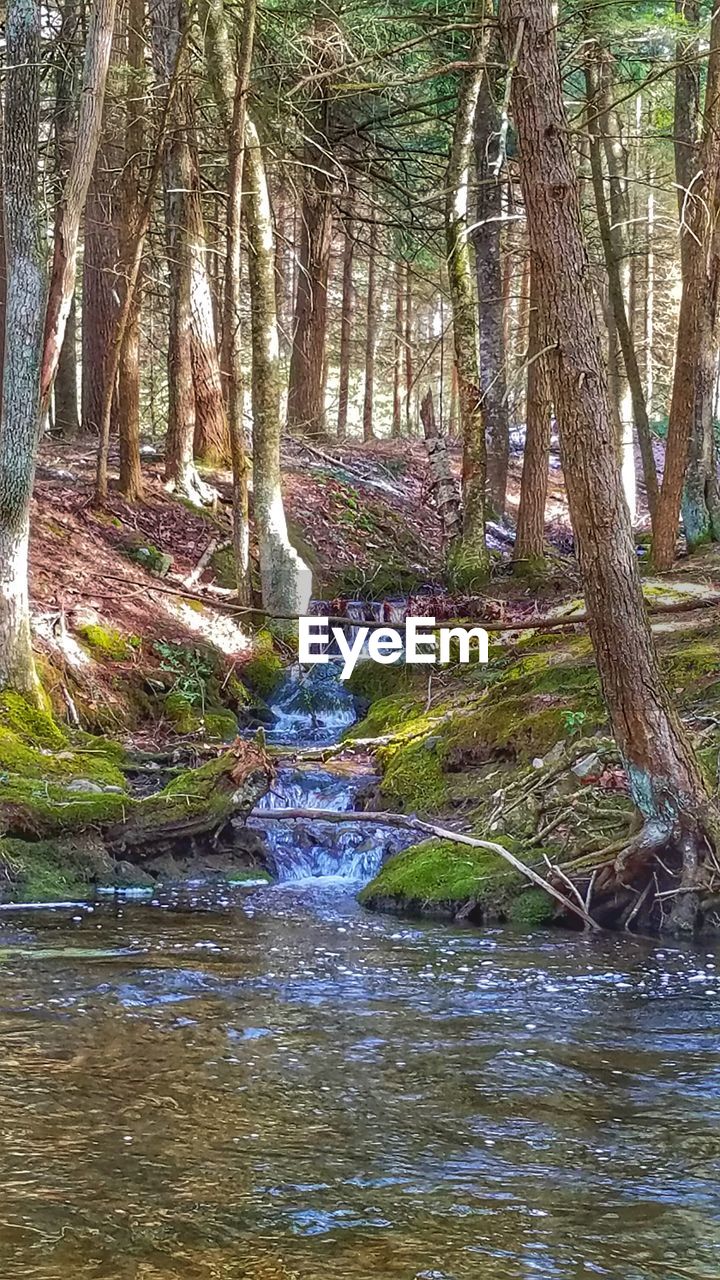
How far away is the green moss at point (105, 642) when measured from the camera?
41.5 feet

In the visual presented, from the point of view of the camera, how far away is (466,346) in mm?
15062

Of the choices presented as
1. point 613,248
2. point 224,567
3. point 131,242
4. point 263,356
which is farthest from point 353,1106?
point 613,248

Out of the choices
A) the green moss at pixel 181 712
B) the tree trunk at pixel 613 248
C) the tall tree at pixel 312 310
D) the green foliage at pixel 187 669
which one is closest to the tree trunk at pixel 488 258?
the tree trunk at pixel 613 248

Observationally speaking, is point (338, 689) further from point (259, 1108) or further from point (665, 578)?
point (259, 1108)

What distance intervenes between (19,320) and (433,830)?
5115 millimetres

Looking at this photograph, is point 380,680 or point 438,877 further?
point 380,680

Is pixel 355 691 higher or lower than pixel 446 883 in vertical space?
higher

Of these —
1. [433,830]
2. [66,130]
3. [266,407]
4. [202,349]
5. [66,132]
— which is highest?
[66,132]

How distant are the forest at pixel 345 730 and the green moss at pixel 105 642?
0.05m

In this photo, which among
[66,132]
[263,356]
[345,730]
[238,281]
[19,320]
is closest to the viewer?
[19,320]

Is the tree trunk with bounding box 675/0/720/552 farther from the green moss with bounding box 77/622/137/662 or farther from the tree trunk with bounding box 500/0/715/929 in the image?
the tree trunk with bounding box 500/0/715/929

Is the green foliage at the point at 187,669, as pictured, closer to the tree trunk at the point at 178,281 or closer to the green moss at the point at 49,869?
the tree trunk at the point at 178,281

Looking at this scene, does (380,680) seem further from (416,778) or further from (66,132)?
(66,132)

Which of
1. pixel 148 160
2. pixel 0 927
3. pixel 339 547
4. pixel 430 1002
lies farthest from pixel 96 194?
pixel 430 1002
